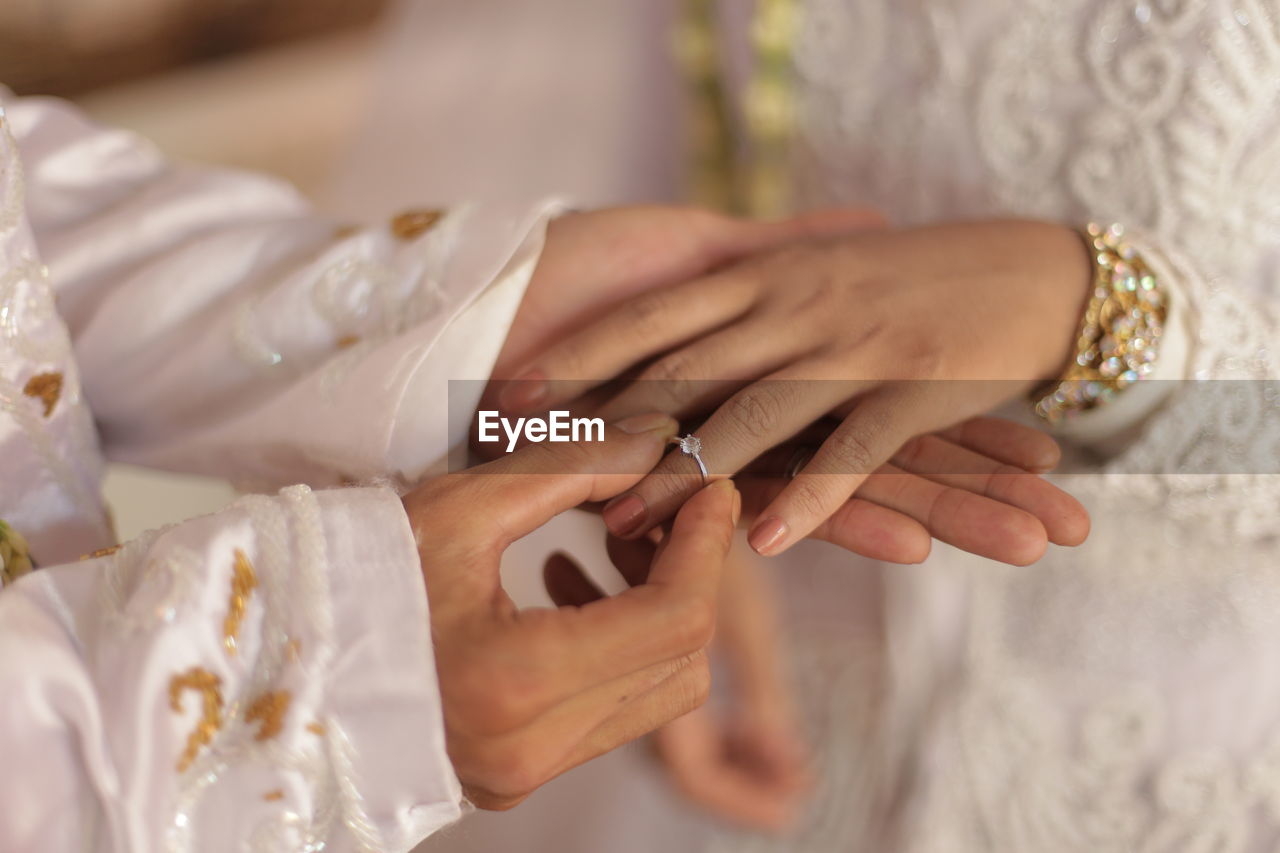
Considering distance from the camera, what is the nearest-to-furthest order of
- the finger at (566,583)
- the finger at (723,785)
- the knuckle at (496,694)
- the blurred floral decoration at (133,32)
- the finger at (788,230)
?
the knuckle at (496,694) → the finger at (566,583) → the finger at (788,230) → the finger at (723,785) → the blurred floral decoration at (133,32)

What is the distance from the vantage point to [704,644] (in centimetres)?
34

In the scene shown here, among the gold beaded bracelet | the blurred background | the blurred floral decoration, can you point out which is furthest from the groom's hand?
the blurred floral decoration

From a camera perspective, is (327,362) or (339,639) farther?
(327,362)

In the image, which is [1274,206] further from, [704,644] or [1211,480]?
[704,644]

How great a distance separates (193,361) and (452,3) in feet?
3.03

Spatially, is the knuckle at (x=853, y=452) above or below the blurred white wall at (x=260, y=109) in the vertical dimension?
below

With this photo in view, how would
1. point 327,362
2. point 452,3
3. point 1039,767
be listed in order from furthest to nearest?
1. point 452,3
2. point 1039,767
3. point 327,362

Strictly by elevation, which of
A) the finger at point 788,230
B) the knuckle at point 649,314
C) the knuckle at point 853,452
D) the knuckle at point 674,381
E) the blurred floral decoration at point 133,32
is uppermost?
the blurred floral decoration at point 133,32

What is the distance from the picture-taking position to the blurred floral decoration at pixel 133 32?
3.60 feet

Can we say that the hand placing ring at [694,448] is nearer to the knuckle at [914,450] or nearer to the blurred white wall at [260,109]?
the knuckle at [914,450]

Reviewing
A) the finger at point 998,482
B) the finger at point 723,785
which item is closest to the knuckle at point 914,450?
the finger at point 998,482

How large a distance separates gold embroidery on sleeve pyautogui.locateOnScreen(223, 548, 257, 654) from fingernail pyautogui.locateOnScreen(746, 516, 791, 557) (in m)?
0.20

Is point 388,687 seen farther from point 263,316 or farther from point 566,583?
point 263,316

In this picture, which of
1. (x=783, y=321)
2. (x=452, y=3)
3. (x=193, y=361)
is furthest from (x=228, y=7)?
(x=783, y=321)
